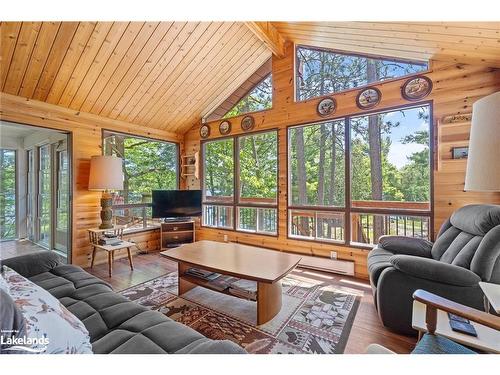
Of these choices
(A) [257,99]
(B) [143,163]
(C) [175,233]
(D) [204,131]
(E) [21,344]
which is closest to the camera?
(E) [21,344]

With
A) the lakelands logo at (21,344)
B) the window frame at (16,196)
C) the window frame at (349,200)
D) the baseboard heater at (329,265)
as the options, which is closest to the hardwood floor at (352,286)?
the baseboard heater at (329,265)

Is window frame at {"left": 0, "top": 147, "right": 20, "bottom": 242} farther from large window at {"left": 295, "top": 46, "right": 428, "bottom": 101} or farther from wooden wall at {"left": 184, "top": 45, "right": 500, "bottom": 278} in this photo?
large window at {"left": 295, "top": 46, "right": 428, "bottom": 101}

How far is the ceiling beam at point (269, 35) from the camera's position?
3.11 meters

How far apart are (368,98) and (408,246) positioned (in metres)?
1.89

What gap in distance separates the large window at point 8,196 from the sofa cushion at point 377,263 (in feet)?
22.2

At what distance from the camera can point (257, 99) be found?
420 cm

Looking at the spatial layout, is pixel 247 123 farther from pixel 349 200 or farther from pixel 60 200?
pixel 60 200

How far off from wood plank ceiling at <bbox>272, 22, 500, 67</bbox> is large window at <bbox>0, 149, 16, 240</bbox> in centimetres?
607

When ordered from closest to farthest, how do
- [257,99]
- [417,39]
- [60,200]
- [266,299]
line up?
[266,299] < [417,39] < [60,200] < [257,99]

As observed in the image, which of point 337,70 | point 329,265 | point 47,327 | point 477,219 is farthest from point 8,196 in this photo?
point 477,219

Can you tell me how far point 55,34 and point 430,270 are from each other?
405 centimetres

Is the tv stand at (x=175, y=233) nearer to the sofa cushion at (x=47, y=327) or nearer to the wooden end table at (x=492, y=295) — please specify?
the sofa cushion at (x=47, y=327)
